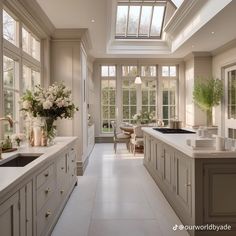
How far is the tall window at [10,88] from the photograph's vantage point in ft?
12.3

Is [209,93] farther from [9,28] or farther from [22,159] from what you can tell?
[22,159]

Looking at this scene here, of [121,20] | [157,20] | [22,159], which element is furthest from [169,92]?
[22,159]

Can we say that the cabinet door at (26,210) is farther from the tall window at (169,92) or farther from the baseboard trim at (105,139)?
the tall window at (169,92)

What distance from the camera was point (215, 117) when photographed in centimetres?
884

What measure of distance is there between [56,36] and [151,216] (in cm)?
409

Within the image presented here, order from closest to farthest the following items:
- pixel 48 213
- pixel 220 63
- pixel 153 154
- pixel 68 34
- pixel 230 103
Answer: pixel 48 213 → pixel 153 154 → pixel 68 34 → pixel 230 103 → pixel 220 63

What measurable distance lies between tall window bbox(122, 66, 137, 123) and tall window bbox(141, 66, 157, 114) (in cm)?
36

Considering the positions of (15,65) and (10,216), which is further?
(15,65)

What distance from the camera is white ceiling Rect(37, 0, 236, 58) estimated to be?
4606 mm

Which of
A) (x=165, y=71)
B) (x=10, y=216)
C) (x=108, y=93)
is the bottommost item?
(x=10, y=216)

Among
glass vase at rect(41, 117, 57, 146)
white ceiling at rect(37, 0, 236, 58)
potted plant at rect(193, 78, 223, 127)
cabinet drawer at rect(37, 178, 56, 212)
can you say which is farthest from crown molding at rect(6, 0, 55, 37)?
potted plant at rect(193, 78, 223, 127)

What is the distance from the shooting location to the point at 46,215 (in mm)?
2646

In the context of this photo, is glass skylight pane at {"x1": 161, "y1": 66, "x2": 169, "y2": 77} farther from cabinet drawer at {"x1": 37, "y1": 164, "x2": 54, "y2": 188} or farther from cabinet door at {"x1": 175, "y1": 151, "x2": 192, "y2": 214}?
cabinet drawer at {"x1": 37, "y1": 164, "x2": 54, "y2": 188}

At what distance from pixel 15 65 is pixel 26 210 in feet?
8.88
